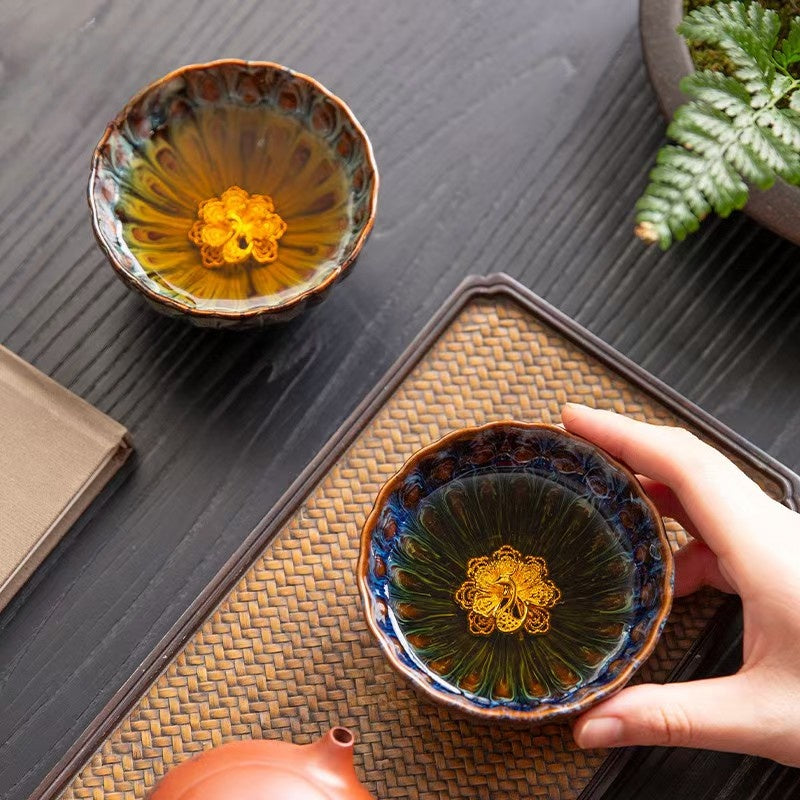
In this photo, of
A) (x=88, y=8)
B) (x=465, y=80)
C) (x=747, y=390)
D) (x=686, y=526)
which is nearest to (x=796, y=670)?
(x=686, y=526)

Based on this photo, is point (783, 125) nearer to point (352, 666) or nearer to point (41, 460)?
point (352, 666)

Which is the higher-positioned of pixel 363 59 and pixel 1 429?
pixel 363 59

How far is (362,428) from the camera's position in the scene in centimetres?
96

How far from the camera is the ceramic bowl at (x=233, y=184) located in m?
0.98

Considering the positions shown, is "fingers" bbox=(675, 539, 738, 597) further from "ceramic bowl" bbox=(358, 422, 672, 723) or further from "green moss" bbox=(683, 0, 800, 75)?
"green moss" bbox=(683, 0, 800, 75)

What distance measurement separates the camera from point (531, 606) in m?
0.90

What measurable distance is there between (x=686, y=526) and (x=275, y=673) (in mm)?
394

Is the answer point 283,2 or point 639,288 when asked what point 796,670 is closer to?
point 639,288

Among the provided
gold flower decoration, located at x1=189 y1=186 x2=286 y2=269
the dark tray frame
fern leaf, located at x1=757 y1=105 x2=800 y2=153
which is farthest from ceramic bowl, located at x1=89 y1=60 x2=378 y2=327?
fern leaf, located at x1=757 y1=105 x2=800 y2=153

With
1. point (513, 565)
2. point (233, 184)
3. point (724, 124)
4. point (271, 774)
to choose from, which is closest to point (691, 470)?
point (513, 565)

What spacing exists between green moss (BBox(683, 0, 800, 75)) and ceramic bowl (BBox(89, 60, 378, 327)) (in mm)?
339

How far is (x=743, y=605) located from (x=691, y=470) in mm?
129

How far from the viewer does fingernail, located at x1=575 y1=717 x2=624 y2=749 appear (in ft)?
2.58

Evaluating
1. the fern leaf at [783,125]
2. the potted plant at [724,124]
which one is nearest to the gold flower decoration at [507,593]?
the potted plant at [724,124]
